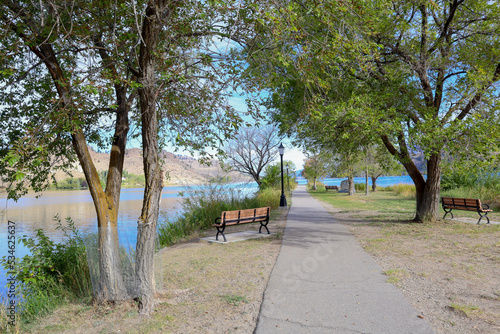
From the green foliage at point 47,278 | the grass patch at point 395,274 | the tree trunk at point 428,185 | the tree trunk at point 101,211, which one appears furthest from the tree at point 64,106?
the tree trunk at point 428,185

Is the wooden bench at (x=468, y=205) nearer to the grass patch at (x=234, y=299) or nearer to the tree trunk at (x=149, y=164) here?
the grass patch at (x=234, y=299)

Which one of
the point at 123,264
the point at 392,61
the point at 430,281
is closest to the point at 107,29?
the point at 123,264

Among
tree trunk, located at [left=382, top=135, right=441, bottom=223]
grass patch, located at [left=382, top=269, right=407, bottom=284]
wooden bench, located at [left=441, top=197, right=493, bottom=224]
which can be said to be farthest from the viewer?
wooden bench, located at [left=441, top=197, right=493, bottom=224]

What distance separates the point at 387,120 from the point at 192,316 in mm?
9093

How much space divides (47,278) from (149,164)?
2.96 meters

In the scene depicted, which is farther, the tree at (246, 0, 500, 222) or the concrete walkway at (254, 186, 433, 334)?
the tree at (246, 0, 500, 222)

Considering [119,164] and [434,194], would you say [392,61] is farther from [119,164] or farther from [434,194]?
[119,164]

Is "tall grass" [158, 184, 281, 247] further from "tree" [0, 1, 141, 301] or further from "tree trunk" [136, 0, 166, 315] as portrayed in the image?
"tree trunk" [136, 0, 166, 315]

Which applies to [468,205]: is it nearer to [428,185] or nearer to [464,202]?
[464,202]

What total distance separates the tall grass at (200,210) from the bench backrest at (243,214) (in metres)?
2.16

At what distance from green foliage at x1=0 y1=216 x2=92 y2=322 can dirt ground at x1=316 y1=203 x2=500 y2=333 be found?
539cm

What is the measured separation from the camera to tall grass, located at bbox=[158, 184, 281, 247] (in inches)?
451

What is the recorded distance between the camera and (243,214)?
10.6 meters

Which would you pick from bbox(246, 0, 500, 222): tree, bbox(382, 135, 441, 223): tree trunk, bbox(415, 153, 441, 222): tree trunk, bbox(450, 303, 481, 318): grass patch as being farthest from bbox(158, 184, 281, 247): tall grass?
bbox(450, 303, 481, 318): grass patch
